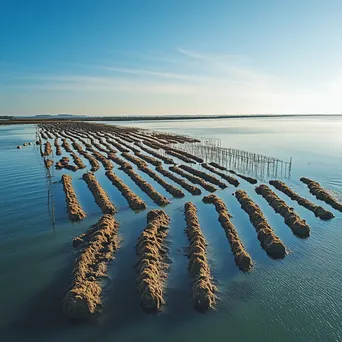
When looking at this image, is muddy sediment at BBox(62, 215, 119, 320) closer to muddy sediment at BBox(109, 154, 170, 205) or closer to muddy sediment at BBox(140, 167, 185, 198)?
muddy sediment at BBox(109, 154, 170, 205)

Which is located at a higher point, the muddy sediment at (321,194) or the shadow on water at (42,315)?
the shadow on water at (42,315)

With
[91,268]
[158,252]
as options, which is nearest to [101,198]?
[158,252]

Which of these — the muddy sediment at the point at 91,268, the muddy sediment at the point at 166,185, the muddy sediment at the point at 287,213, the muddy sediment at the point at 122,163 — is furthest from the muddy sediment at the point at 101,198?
the muddy sediment at the point at 287,213

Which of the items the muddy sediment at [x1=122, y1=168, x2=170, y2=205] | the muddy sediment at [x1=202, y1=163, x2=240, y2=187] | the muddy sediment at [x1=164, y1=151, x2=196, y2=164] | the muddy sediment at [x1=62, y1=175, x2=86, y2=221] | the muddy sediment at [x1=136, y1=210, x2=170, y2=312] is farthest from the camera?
the muddy sediment at [x1=164, y1=151, x2=196, y2=164]

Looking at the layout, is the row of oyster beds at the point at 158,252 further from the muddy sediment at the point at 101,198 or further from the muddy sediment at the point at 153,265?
the muddy sediment at the point at 101,198

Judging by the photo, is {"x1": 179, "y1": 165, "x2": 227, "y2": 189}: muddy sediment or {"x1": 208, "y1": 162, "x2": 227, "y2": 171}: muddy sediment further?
{"x1": 208, "y1": 162, "x2": 227, "y2": 171}: muddy sediment

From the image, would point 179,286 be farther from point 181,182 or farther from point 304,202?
point 181,182

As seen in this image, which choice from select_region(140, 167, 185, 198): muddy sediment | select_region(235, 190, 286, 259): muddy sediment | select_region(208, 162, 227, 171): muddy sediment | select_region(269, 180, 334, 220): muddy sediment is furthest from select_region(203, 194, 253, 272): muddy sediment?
select_region(208, 162, 227, 171): muddy sediment
